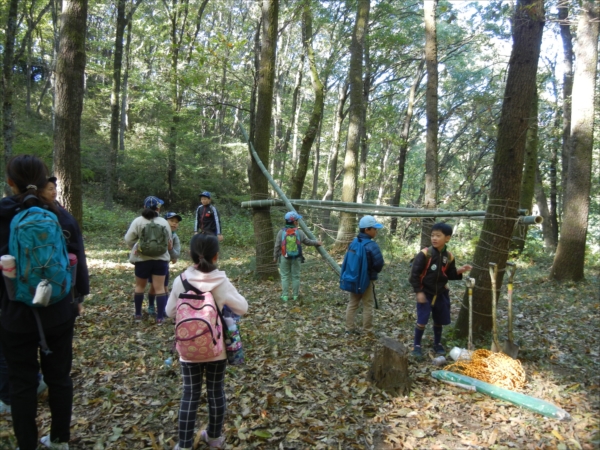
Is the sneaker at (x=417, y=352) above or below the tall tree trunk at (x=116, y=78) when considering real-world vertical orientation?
below

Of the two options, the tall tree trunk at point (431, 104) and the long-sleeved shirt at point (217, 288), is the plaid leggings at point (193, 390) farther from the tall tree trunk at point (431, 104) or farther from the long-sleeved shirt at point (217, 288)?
the tall tree trunk at point (431, 104)

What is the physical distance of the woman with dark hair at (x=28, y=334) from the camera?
267 centimetres

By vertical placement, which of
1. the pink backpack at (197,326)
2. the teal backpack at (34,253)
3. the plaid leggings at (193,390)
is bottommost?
the plaid leggings at (193,390)

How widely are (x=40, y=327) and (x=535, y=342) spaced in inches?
228

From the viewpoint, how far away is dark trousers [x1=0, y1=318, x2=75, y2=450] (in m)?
2.71

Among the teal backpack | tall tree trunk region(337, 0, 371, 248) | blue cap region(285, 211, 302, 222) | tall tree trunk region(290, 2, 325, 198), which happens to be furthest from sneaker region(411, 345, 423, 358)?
tall tree trunk region(337, 0, 371, 248)

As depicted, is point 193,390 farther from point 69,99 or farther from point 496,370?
point 69,99

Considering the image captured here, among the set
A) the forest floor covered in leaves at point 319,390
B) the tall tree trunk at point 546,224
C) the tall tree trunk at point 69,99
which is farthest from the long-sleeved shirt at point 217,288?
the tall tree trunk at point 546,224

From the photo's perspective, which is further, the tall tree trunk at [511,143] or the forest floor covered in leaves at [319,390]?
the tall tree trunk at [511,143]

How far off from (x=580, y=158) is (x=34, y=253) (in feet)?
34.9

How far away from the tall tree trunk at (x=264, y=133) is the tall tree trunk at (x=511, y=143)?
523 centimetres

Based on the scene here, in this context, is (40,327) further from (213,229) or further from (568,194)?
(568,194)

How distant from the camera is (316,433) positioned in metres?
3.52

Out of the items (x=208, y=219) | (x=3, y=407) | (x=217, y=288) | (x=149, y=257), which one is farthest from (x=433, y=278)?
(x=208, y=219)
